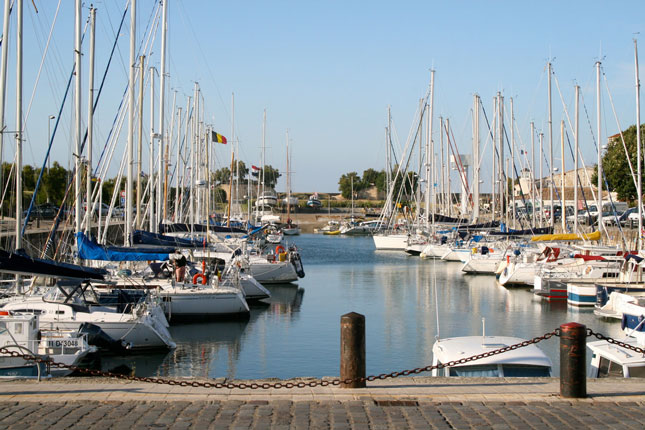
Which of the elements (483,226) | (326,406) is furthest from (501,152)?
(326,406)

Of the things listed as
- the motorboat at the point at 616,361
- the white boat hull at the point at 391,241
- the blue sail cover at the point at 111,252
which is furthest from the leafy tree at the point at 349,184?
the motorboat at the point at 616,361

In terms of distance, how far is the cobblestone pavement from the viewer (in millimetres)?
9281

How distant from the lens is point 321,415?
31.7ft

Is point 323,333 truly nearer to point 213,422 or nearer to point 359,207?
point 213,422

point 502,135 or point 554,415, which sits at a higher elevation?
point 502,135

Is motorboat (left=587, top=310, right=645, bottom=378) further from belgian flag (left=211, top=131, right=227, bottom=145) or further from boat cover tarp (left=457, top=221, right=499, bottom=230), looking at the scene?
belgian flag (left=211, top=131, right=227, bottom=145)

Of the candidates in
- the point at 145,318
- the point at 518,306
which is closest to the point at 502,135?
the point at 518,306

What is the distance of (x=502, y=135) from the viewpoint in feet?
207

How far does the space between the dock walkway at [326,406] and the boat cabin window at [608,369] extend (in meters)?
4.18

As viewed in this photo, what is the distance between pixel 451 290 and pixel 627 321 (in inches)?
788

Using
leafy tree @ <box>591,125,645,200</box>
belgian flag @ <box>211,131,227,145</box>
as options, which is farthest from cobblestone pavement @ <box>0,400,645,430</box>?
leafy tree @ <box>591,125,645,200</box>

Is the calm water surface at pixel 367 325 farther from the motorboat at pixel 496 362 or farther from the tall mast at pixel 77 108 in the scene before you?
the tall mast at pixel 77 108

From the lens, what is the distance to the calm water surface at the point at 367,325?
72.3ft

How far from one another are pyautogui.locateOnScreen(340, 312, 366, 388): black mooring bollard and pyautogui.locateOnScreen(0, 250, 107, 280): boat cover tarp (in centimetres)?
1213
